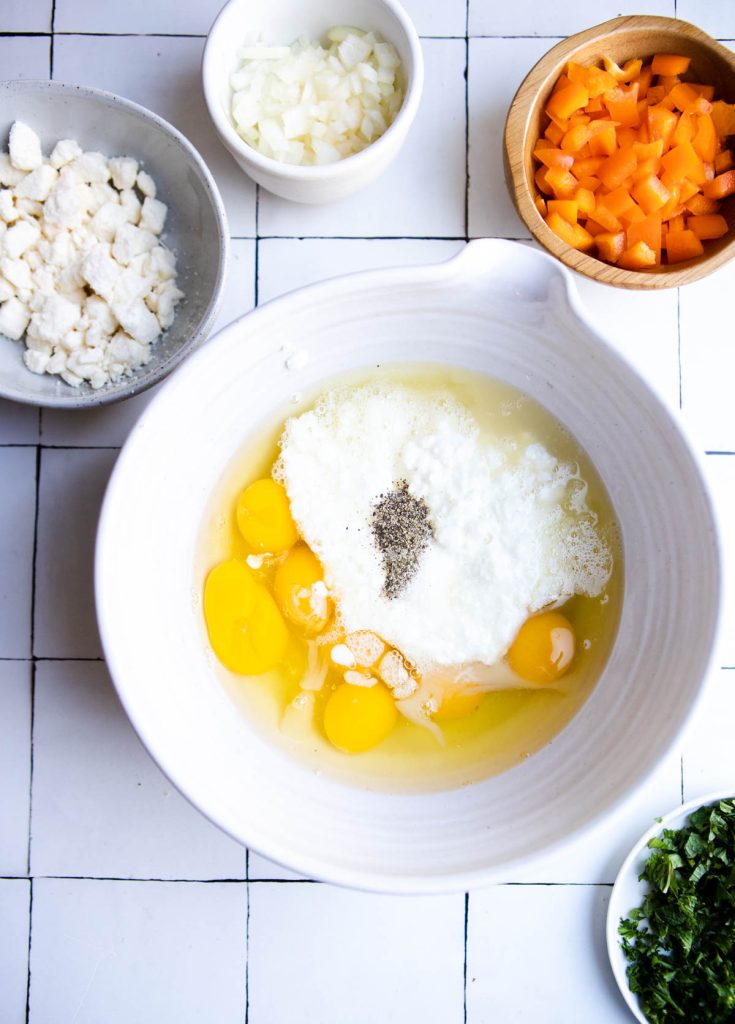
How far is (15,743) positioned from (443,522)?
81 cm

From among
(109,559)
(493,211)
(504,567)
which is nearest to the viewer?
(109,559)

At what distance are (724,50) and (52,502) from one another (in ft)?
4.20

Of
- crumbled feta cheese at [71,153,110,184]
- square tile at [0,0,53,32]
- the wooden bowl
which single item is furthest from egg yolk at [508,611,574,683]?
square tile at [0,0,53,32]

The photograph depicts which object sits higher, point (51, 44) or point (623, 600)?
point (51, 44)

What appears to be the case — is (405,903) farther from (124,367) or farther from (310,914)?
(124,367)

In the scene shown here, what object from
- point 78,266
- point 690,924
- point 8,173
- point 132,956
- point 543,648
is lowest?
point 132,956

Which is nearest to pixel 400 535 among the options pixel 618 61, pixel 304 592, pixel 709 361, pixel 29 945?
pixel 304 592

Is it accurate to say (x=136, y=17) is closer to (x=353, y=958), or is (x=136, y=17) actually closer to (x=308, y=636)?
(x=308, y=636)

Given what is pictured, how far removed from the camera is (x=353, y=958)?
4.87ft

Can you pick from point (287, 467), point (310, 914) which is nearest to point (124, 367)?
point (287, 467)

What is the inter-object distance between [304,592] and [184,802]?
43cm

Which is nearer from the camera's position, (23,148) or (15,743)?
(23,148)

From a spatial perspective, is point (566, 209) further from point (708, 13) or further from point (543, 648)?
point (543, 648)

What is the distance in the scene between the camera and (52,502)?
4.83ft
